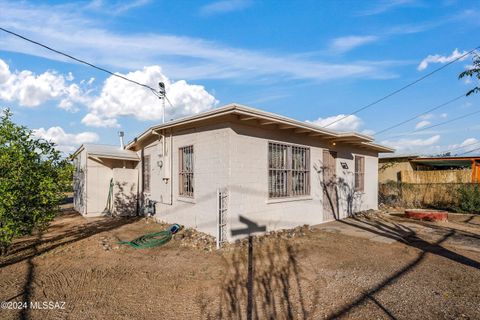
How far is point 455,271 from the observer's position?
16.8ft

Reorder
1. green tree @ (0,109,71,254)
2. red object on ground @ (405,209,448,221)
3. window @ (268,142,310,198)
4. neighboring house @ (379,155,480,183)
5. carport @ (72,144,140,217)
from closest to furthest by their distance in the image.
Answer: green tree @ (0,109,71,254) → window @ (268,142,310,198) → red object on ground @ (405,209,448,221) → carport @ (72,144,140,217) → neighboring house @ (379,155,480,183)

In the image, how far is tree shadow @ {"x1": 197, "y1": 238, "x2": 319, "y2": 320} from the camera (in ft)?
12.0

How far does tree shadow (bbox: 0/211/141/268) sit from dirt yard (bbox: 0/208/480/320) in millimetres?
45

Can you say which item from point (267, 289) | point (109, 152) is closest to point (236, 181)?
point (267, 289)

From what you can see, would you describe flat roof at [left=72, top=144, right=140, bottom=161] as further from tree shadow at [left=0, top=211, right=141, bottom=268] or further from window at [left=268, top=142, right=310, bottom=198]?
window at [left=268, top=142, right=310, bottom=198]

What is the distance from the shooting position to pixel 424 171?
17031 millimetres

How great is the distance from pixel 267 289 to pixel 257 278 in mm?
458

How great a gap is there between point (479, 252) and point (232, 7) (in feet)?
29.6

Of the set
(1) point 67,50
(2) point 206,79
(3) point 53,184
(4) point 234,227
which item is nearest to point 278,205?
(4) point 234,227

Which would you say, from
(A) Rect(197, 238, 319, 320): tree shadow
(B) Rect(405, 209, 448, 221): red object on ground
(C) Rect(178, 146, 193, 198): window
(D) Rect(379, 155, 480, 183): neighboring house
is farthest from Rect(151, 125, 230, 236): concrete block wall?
(D) Rect(379, 155, 480, 183): neighboring house

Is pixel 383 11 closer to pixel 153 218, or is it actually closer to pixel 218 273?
pixel 218 273

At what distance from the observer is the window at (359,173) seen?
12602 millimetres

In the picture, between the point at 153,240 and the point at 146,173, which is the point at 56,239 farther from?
the point at 146,173

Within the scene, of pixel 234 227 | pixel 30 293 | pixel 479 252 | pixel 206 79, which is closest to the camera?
pixel 30 293
